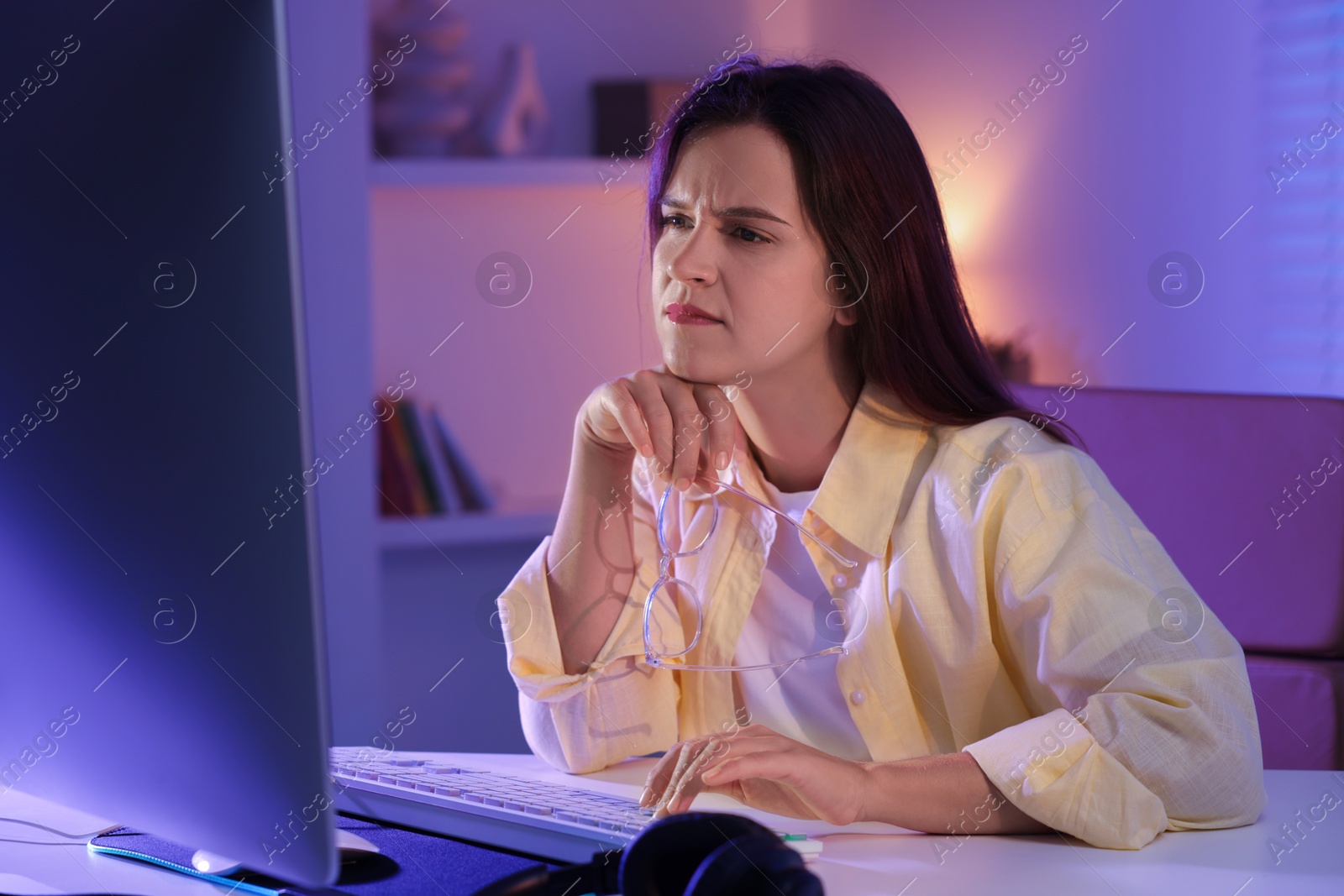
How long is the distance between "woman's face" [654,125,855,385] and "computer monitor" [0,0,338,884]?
782 millimetres

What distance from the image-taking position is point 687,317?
4.43 ft

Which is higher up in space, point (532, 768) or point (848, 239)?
point (848, 239)

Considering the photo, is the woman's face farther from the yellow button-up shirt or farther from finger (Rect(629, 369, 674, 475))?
the yellow button-up shirt

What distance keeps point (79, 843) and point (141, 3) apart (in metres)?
0.63

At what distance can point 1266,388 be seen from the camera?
108 inches

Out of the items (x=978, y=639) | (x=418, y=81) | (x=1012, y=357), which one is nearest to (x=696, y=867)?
(x=978, y=639)

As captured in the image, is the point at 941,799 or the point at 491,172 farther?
the point at 491,172

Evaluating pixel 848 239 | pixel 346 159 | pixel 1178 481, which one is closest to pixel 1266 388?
pixel 1178 481

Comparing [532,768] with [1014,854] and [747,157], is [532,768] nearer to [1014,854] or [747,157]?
[1014,854]

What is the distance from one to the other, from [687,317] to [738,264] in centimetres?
8

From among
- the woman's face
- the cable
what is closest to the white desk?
the cable

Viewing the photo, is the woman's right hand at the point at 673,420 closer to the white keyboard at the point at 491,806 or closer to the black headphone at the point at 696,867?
the white keyboard at the point at 491,806

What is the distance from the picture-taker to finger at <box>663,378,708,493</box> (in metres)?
1.29

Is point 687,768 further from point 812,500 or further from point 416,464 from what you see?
point 416,464
